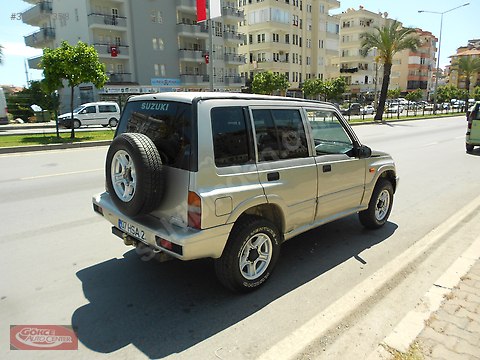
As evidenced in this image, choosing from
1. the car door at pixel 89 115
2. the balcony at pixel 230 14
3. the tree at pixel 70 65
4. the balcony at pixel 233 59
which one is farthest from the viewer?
the balcony at pixel 233 59

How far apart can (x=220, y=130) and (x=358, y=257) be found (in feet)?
8.16

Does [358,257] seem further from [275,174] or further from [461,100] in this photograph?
[461,100]

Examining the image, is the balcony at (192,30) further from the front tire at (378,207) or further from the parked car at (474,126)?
the front tire at (378,207)

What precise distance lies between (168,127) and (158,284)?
1.63 metres

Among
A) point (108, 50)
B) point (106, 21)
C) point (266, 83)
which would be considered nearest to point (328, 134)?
point (266, 83)

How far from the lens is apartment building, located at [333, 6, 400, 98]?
73.8 m

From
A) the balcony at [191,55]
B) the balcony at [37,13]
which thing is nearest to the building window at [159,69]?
the balcony at [191,55]

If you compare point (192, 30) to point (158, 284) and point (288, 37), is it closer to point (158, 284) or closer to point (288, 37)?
point (288, 37)

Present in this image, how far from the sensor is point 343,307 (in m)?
3.32

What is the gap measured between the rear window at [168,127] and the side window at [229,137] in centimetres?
24

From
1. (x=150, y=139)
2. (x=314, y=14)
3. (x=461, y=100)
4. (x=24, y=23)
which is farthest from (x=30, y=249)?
(x=461, y=100)

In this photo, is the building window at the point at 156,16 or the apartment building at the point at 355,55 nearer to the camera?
the building window at the point at 156,16

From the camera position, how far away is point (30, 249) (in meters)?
4.50

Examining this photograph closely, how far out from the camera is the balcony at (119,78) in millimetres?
36844
